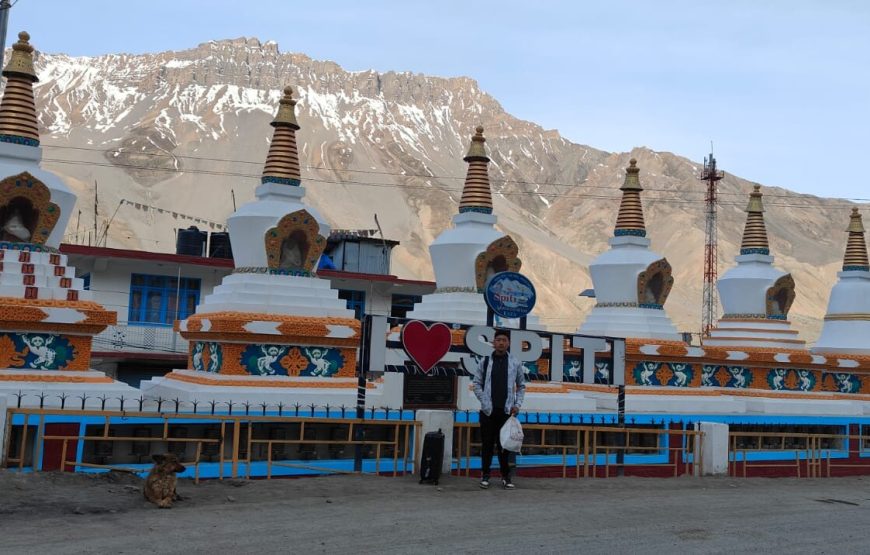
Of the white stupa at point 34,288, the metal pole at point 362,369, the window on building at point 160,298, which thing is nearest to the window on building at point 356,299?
the window on building at point 160,298

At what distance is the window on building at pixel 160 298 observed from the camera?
29.8 metres

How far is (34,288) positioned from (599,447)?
10805 millimetres

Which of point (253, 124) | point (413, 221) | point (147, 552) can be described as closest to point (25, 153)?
point (147, 552)

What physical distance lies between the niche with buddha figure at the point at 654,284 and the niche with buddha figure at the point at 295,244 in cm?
1053

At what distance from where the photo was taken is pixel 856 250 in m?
32.8

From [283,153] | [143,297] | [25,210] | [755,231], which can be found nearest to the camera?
[25,210]

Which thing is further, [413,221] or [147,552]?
[413,221]

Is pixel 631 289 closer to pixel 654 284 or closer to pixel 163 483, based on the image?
pixel 654 284

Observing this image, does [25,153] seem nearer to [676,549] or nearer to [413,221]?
[676,549]

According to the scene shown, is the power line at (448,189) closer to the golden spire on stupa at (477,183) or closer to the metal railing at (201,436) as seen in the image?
the golden spire on stupa at (477,183)

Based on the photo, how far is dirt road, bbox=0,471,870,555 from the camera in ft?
32.1

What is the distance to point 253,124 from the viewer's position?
6294 inches

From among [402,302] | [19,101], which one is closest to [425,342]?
[19,101]

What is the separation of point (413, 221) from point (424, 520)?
119724mm
